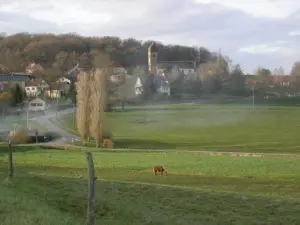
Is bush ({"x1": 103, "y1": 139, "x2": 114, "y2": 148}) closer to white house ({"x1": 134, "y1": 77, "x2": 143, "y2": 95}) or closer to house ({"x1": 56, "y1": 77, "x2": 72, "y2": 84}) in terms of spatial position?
house ({"x1": 56, "y1": 77, "x2": 72, "y2": 84})

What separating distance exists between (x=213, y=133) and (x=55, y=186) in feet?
200

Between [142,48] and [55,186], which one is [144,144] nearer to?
[55,186]

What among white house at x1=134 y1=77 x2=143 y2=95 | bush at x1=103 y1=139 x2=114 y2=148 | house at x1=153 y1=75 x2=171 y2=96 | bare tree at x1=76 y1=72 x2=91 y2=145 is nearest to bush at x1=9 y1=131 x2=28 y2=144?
bare tree at x1=76 y1=72 x2=91 y2=145

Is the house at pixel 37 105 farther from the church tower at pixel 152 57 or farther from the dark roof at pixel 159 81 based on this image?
the church tower at pixel 152 57

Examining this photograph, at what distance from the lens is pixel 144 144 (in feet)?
198

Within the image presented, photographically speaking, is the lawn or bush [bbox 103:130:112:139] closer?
the lawn

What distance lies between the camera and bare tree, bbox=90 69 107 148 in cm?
5944

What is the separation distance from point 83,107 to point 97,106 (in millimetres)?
1599

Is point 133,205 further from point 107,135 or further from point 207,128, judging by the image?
point 207,128

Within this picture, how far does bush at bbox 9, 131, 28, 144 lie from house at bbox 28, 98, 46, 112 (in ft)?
106

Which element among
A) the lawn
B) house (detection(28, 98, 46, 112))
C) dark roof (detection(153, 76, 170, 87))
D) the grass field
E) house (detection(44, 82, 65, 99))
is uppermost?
dark roof (detection(153, 76, 170, 87))

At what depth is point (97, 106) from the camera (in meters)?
60.3

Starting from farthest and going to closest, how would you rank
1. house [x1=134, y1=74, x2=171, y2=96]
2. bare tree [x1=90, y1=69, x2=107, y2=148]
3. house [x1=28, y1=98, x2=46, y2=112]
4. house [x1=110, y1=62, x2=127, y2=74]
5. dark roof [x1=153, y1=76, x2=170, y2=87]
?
dark roof [x1=153, y1=76, x2=170, y2=87] < house [x1=134, y1=74, x2=171, y2=96] < house [x1=110, y1=62, x2=127, y2=74] < house [x1=28, y1=98, x2=46, y2=112] < bare tree [x1=90, y1=69, x2=107, y2=148]

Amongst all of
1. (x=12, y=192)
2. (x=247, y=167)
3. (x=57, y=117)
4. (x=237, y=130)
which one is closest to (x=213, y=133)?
(x=237, y=130)
